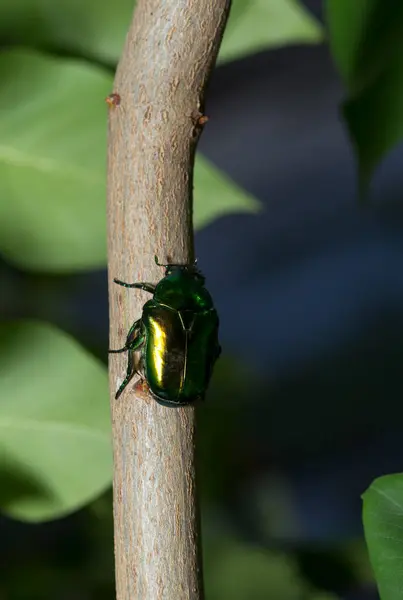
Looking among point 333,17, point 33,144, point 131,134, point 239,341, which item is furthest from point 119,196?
point 239,341

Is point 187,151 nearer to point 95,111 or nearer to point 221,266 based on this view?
point 95,111

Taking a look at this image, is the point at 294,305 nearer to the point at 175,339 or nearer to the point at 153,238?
the point at 175,339

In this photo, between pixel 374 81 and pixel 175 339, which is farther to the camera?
pixel 374 81

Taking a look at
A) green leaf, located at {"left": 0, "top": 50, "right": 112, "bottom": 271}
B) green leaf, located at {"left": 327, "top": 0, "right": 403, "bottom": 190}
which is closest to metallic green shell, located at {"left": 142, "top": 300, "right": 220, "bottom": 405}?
green leaf, located at {"left": 0, "top": 50, "right": 112, "bottom": 271}

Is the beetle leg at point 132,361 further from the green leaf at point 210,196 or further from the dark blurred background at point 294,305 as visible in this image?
the dark blurred background at point 294,305

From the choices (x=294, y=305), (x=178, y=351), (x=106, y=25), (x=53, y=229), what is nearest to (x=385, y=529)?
(x=178, y=351)
